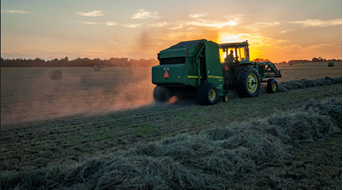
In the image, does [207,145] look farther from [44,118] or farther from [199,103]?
[44,118]

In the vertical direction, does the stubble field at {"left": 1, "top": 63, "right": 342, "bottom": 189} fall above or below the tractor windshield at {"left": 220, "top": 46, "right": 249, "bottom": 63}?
below

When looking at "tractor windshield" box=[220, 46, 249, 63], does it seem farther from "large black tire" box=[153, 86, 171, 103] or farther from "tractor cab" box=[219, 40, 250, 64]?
"large black tire" box=[153, 86, 171, 103]

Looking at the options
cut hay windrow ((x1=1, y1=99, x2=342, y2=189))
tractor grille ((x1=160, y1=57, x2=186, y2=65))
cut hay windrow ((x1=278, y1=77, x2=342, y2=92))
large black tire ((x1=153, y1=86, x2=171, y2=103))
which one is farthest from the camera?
cut hay windrow ((x1=278, y1=77, x2=342, y2=92))

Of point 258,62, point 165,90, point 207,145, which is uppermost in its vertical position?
point 258,62

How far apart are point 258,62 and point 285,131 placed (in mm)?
8656

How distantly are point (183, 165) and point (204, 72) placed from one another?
696 centimetres

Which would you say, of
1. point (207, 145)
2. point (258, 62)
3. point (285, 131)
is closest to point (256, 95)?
point (258, 62)

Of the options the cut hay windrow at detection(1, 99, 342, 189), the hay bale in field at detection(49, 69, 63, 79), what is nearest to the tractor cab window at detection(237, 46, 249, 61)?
the cut hay windrow at detection(1, 99, 342, 189)

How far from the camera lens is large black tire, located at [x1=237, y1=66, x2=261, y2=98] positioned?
1120 centimetres

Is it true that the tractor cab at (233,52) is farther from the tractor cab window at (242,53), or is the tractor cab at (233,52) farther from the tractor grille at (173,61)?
the tractor grille at (173,61)

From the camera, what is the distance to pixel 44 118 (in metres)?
8.57

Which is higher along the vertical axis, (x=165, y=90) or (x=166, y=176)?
(x=165, y=90)

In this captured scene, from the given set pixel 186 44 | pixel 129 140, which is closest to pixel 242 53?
pixel 186 44

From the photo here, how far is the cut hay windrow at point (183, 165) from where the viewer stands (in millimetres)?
3107
